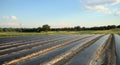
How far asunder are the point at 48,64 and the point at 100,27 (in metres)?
184

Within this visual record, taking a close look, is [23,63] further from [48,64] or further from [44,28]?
[44,28]

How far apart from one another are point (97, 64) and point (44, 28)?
14936 centimetres

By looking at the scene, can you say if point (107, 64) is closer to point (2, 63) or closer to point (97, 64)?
point (97, 64)

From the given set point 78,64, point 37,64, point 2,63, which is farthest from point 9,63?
point 78,64

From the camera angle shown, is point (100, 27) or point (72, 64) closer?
point (72, 64)

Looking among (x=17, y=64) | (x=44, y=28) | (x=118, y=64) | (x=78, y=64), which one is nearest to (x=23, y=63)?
(x=17, y=64)

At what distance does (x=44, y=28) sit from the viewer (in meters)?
161

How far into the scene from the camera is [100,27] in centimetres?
19188

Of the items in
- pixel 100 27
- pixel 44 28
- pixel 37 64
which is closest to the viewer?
pixel 37 64

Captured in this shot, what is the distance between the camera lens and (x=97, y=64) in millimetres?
12609

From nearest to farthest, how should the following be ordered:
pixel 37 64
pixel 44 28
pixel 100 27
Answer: pixel 37 64 < pixel 44 28 < pixel 100 27

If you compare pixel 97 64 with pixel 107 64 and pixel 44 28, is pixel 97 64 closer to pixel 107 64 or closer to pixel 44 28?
→ pixel 107 64

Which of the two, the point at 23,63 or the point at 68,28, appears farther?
the point at 68,28

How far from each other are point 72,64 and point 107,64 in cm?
224
